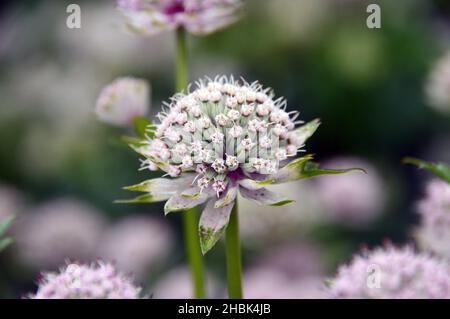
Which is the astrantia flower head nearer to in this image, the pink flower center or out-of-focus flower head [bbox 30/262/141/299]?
out-of-focus flower head [bbox 30/262/141/299]

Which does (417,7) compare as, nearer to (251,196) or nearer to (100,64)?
(100,64)

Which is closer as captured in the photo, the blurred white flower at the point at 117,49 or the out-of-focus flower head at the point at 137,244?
the out-of-focus flower head at the point at 137,244

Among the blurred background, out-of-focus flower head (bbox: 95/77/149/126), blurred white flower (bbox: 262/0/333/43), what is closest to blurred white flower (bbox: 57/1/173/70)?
the blurred background

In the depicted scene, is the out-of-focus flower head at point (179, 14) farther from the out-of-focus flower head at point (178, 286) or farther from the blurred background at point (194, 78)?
the blurred background at point (194, 78)

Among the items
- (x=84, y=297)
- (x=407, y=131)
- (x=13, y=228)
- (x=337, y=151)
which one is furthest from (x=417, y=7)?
(x=84, y=297)

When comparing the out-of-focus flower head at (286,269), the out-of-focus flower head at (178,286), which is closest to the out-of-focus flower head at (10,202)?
the out-of-focus flower head at (178,286)
